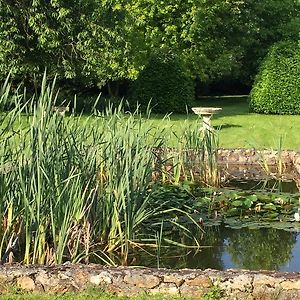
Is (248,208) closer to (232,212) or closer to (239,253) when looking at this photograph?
(232,212)

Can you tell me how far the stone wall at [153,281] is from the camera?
4.36 metres

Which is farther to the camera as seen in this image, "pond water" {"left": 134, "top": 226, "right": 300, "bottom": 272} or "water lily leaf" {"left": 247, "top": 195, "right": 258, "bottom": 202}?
"water lily leaf" {"left": 247, "top": 195, "right": 258, "bottom": 202}

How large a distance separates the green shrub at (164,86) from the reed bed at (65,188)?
52.4ft

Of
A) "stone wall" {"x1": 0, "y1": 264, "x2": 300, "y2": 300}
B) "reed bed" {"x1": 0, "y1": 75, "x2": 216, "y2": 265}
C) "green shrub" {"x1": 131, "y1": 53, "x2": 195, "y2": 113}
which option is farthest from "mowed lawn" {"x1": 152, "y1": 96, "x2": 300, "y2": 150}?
"stone wall" {"x1": 0, "y1": 264, "x2": 300, "y2": 300}

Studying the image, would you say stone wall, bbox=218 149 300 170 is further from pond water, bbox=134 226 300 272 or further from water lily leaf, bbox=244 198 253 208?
pond water, bbox=134 226 300 272

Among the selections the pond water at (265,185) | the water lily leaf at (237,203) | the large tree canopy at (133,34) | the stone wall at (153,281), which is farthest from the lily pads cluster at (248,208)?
Result: the large tree canopy at (133,34)

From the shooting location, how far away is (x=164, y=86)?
22.2m

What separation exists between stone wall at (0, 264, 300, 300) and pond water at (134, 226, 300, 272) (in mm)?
1180

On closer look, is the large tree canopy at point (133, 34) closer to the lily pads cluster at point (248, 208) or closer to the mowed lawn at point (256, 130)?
the mowed lawn at point (256, 130)

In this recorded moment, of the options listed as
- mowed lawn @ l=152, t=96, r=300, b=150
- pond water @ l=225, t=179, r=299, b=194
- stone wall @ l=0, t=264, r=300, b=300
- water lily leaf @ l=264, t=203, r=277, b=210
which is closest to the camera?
stone wall @ l=0, t=264, r=300, b=300

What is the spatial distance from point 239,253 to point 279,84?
16.6 metres

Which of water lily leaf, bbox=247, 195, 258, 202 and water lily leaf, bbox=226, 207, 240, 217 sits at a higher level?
water lily leaf, bbox=247, 195, 258, 202

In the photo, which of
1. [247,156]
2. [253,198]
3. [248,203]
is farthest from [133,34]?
[248,203]

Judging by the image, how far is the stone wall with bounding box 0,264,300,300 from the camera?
4.36m
